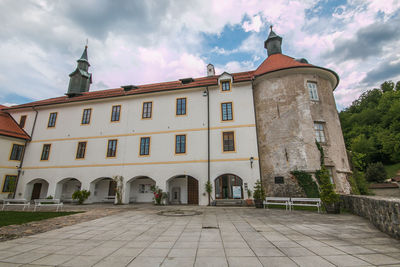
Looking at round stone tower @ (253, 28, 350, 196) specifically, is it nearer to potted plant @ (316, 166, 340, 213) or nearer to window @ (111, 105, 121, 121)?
potted plant @ (316, 166, 340, 213)

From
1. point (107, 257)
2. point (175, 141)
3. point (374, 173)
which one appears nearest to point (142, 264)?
point (107, 257)

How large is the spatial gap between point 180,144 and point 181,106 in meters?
3.76

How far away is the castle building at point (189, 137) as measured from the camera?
1497 cm

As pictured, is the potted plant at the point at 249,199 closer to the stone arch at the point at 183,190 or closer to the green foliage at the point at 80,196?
the stone arch at the point at 183,190

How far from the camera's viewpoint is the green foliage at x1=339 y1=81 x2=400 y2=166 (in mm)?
34781

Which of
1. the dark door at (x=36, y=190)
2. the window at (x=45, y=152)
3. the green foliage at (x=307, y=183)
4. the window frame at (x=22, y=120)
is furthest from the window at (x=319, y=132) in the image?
the window frame at (x=22, y=120)

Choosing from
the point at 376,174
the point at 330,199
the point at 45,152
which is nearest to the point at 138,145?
the point at 45,152

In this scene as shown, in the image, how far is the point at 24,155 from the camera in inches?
771

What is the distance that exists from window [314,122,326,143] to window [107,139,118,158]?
58.2 ft

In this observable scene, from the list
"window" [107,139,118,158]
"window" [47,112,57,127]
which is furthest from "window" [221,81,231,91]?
"window" [47,112,57,127]

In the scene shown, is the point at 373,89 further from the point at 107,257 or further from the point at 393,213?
the point at 107,257

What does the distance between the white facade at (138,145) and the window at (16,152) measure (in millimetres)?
559

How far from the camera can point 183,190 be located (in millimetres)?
17672

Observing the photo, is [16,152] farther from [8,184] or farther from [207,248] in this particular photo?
[207,248]
